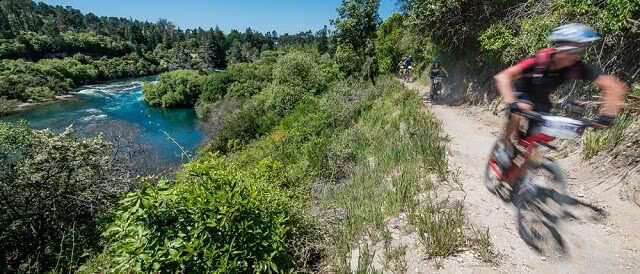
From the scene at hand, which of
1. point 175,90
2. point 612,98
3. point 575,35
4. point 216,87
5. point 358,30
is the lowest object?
point 175,90

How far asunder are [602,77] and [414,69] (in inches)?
770

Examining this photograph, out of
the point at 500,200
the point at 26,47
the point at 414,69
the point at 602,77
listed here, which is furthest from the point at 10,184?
the point at 26,47

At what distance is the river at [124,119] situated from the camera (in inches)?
1580

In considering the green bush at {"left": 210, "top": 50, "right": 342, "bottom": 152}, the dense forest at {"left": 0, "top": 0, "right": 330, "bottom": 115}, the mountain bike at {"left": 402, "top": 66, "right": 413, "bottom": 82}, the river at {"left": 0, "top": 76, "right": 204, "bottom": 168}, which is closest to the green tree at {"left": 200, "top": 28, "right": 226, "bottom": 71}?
the dense forest at {"left": 0, "top": 0, "right": 330, "bottom": 115}

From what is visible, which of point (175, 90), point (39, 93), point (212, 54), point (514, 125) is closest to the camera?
point (514, 125)

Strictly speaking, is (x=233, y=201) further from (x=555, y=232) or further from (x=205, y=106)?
(x=205, y=106)

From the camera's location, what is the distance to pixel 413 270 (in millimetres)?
3693

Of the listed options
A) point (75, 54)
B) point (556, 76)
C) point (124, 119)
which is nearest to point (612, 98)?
point (556, 76)

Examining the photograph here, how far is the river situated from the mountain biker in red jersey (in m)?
35.5

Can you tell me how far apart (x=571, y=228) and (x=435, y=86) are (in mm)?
11335

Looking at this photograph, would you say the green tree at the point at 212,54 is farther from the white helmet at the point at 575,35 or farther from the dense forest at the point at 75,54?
the white helmet at the point at 575,35

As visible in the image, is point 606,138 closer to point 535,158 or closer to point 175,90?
point 535,158

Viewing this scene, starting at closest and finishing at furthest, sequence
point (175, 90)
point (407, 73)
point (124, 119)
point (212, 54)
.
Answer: point (407, 73)
point (124, 119)
point (175, 90)
point (212, 54)

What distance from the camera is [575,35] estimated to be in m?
3.42
